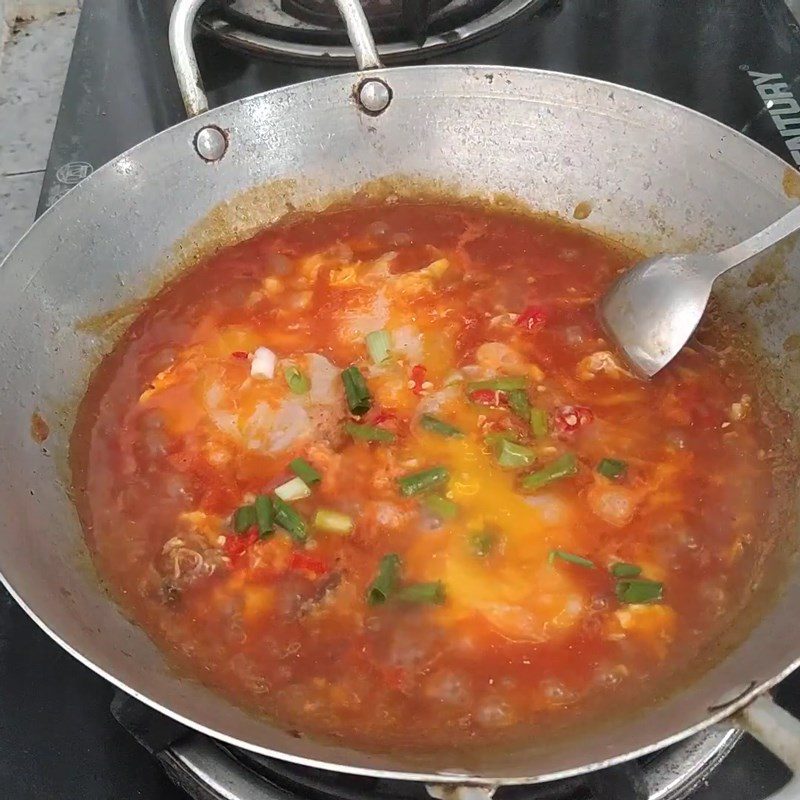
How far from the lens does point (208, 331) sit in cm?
186

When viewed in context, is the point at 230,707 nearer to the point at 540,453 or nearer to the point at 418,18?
the point at 540,453

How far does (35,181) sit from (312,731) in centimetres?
204

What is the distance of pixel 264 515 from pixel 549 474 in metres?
0.53

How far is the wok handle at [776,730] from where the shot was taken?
103 centimetres

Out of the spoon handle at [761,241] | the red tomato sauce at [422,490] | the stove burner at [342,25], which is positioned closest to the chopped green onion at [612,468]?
the red tomato sauce at [422,490]

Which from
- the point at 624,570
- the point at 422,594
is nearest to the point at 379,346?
the point at 422,594

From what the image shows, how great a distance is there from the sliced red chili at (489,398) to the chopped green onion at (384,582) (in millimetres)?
392

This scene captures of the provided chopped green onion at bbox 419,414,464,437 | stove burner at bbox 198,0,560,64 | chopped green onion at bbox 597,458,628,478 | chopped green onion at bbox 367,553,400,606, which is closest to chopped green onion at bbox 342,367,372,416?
chopped green onion at bbox 419,414,464,437

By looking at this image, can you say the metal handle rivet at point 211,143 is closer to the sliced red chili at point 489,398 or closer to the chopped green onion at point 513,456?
the sliced red chili at point 489,398

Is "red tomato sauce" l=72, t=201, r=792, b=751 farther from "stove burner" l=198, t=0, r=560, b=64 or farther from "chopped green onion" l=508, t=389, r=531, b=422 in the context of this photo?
"stove burner" l=198, t=0, r=560, b=64

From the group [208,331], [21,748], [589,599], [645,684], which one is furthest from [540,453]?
[21,748]

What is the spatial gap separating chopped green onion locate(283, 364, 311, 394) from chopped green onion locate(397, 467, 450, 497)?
31 centimetres

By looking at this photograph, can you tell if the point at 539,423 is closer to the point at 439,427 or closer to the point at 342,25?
the point at 439,427

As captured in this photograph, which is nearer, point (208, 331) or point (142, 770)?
point (142, 770)
